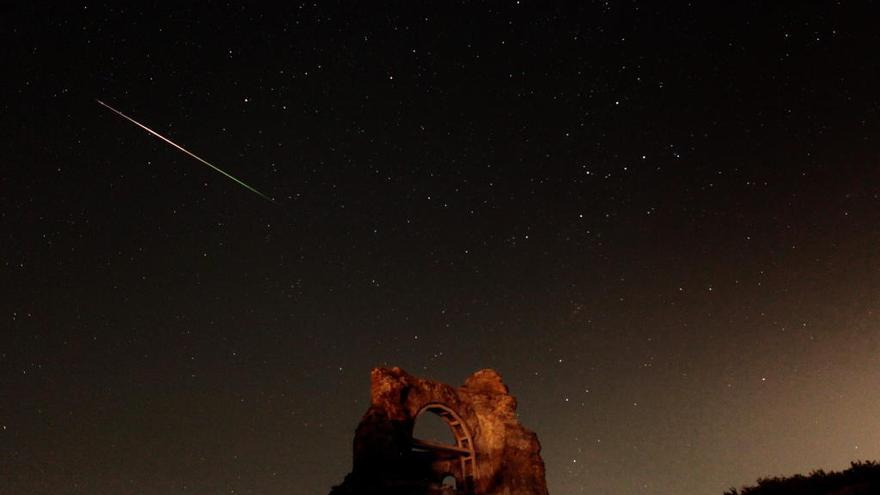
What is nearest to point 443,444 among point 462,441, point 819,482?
point 462,441

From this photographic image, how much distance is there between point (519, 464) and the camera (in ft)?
63.6

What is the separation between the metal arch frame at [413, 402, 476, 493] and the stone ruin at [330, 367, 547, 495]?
0.03 metres

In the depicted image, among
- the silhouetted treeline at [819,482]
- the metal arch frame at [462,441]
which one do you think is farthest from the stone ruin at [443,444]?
the silhouetted treeline at [819,482]

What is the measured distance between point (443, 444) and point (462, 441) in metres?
1.00

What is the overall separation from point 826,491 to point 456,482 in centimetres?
1105

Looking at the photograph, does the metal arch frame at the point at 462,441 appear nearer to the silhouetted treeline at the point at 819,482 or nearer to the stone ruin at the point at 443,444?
the stone ruin at the point at 443,444

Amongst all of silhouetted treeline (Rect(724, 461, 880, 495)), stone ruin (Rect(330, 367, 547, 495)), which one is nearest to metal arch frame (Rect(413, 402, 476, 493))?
stone ruin (Rect(330, 367, 547, 495))

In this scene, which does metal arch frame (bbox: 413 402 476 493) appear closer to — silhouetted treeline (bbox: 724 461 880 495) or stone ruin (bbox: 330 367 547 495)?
stone ruin (bbox: 330 367 547 495)

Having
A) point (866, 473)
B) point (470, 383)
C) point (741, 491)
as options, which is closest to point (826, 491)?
point (866, 473)

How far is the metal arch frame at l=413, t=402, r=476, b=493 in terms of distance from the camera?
18531mm

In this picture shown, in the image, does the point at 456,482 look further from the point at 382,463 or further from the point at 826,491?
the point at 826,491

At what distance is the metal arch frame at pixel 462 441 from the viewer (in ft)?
60.8

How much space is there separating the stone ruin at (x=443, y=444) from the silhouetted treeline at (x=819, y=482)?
7516 mm

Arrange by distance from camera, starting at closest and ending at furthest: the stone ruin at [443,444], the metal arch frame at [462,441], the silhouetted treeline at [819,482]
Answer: the silhouetted treeline at [819,482], the stone ruin at [443,444], the metal arch frame at [462,441]
